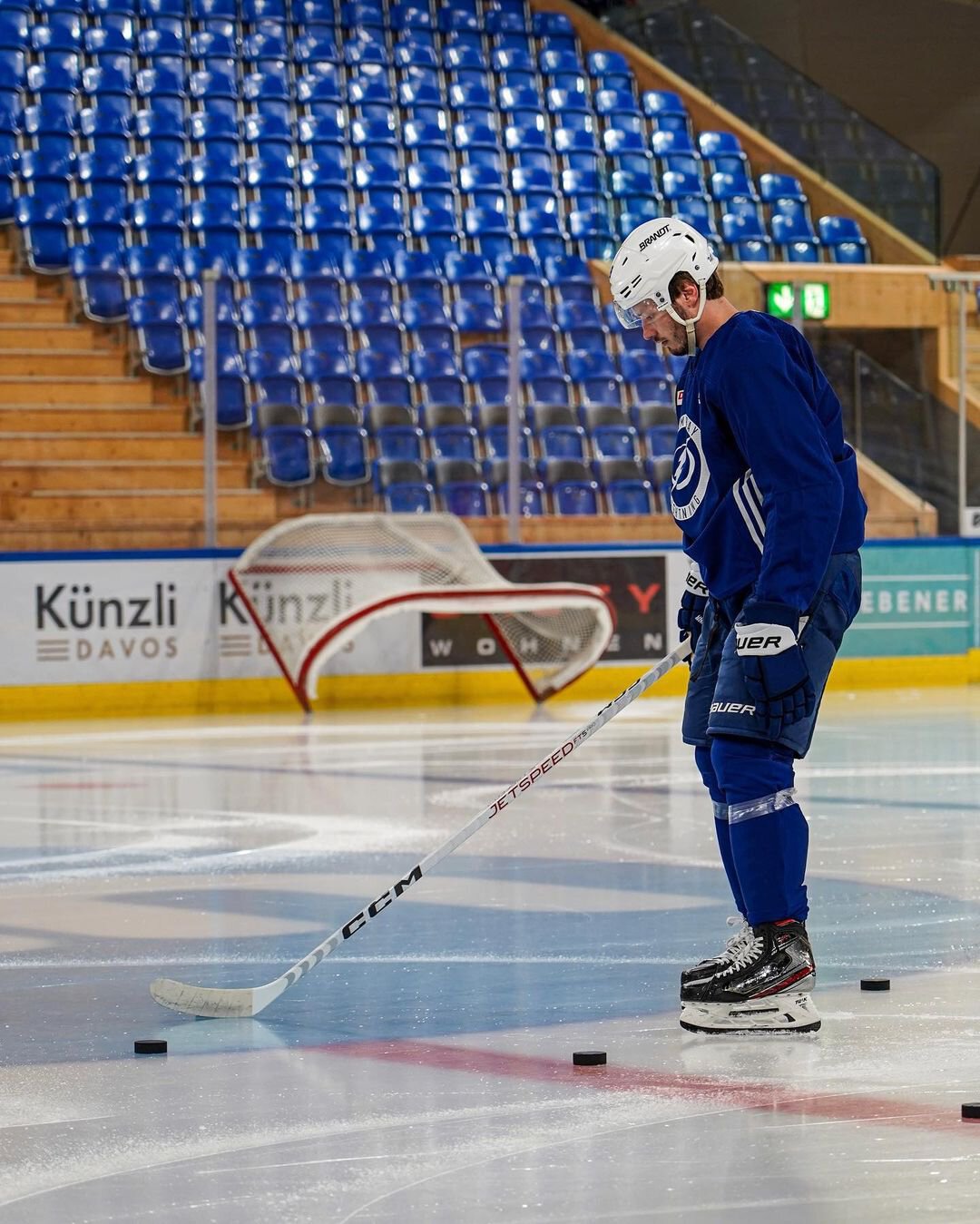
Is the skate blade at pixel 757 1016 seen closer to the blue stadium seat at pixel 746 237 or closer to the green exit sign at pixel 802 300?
the green exit sign at pixel 802 300

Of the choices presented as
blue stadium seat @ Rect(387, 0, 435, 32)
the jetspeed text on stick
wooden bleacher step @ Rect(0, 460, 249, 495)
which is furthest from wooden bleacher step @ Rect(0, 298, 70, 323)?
the jetspeed text on stick

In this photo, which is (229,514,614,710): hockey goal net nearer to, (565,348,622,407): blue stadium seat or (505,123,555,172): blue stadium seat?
(565,348,622,407): blue stadium seat

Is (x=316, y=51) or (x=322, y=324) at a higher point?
(x=316, y=51)

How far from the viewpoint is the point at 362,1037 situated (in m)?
4.31

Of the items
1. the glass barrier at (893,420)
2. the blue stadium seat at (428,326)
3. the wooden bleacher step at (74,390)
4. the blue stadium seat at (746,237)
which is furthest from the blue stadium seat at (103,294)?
the blue stadium seat at (746,237)

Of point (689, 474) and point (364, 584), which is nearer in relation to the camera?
point (689, 474)

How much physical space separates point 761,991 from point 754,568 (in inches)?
33.1

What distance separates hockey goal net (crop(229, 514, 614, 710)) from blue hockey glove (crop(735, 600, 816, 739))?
8.53m

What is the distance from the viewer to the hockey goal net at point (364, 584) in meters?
12.9

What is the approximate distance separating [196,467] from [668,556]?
3.15 metres

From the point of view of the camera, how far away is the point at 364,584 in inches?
528

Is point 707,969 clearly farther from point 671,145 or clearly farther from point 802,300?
point 671,145

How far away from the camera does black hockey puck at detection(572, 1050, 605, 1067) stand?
4016 millimetres

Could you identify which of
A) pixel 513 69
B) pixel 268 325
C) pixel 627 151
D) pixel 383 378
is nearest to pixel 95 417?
pixel 268 325
